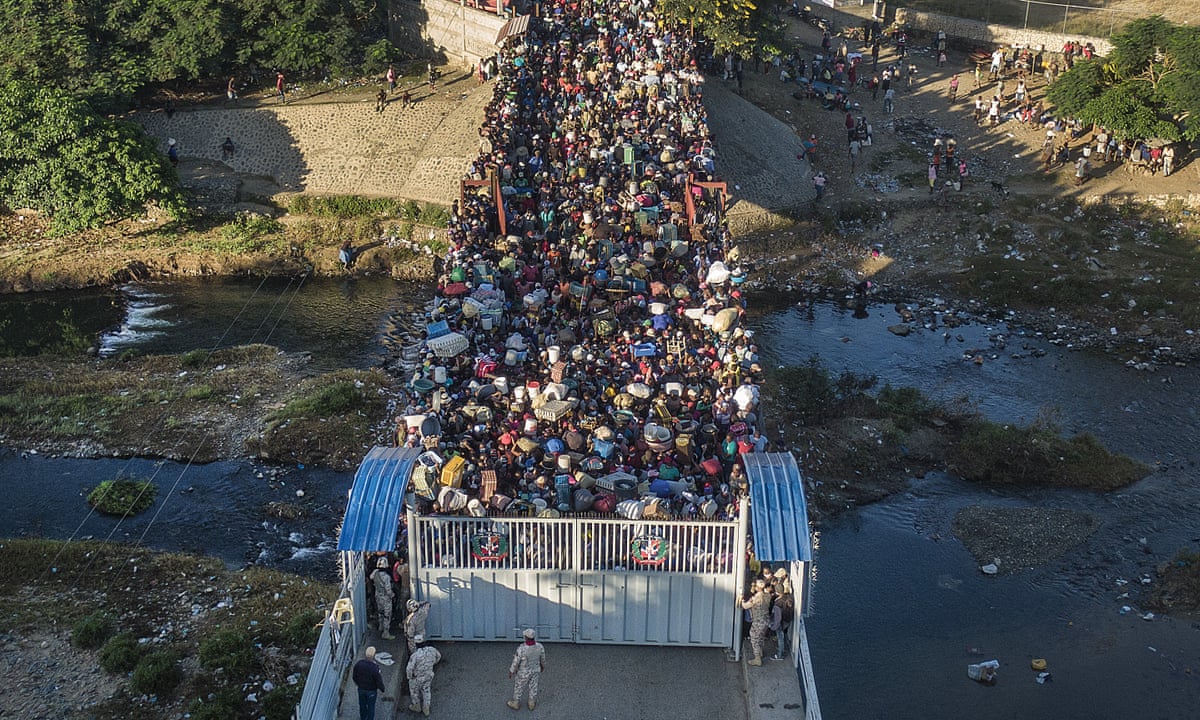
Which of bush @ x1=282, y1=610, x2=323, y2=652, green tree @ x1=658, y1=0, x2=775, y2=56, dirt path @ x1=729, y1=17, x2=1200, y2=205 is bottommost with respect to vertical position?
bush @ x1=282, y1=610, x2=323, y2=652

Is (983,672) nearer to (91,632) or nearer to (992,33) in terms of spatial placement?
(91,632)

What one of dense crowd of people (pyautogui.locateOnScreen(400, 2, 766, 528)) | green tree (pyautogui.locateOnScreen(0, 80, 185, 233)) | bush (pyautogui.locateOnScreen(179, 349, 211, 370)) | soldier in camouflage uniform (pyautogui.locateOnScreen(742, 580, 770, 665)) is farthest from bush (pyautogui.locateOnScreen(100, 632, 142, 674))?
green tree (pyautogui.locateOnScreen(0, 80, 185, 233))

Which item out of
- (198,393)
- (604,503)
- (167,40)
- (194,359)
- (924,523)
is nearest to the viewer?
(604,503)

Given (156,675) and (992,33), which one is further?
(992,33)

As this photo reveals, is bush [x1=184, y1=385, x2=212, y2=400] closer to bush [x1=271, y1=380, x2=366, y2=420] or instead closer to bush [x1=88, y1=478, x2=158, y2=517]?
bush [x1=271, y1=380, x2=366, y2=420]

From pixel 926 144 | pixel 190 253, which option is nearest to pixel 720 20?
pixel 926 144

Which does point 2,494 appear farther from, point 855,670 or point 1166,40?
point 1166,40

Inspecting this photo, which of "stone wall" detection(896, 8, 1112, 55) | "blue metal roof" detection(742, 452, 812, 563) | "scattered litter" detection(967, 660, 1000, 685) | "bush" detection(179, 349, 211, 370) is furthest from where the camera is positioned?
"stone wall" detection(896, 8, 1112, 55)

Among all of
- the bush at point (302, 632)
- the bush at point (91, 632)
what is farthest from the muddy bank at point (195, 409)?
the bush at point (91, 632)
